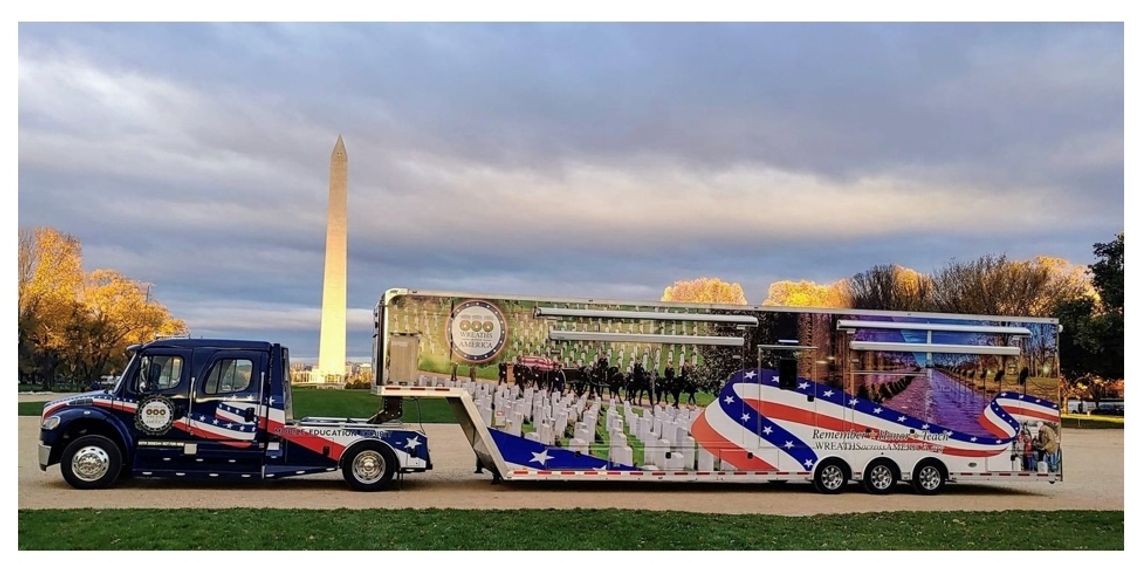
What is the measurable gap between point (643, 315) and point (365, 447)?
16.4ft

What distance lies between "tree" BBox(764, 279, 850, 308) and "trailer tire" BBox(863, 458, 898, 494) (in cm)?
3607

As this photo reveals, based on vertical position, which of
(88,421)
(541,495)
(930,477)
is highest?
(88,421)

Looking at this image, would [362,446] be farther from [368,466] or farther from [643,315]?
[643,315]

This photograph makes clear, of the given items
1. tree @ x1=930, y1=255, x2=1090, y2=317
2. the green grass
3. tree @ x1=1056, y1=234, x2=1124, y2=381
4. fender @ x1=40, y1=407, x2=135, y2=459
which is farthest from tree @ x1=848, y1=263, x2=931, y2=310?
fender @ x1=40, y1=407, x2=135, y2=459

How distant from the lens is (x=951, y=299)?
2037 inches

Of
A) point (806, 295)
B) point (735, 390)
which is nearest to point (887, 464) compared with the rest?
point (735, 390)

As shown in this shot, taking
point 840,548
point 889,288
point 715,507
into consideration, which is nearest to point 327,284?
point 889,288

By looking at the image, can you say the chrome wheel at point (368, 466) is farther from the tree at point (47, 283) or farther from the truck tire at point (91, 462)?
the tree at point (47, 283)

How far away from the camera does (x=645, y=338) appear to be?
14930 millimetres

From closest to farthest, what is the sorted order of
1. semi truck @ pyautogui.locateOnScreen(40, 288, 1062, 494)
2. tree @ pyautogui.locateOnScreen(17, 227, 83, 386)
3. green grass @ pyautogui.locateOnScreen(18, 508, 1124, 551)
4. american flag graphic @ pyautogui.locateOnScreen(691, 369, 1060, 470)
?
green grass @ pyautogui.locateOnScreen(18, 508, 1124, 551) → semi truck @ pyautogui.locateOnScreen(40, 288, 1062, 494) → american flag graphic @ pyautogui.locateOnScreen(691, 369, 1060, 470) → tree @ pyautogui.locateOnScreen(17, 227, 83, 386)

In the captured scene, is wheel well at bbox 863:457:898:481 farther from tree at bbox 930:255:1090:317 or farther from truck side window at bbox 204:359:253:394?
tree at bbox 930:255:1090:317

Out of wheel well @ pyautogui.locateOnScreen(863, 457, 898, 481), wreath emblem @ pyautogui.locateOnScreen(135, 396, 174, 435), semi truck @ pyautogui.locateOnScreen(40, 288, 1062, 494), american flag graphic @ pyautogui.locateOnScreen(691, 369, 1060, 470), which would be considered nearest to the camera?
wreath emblem @ pyautogui.locateOnScreen(135, 396, 174, 435)

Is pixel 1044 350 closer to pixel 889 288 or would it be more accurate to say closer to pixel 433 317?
pixel 433 317

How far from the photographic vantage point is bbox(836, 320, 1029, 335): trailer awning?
15594mm
